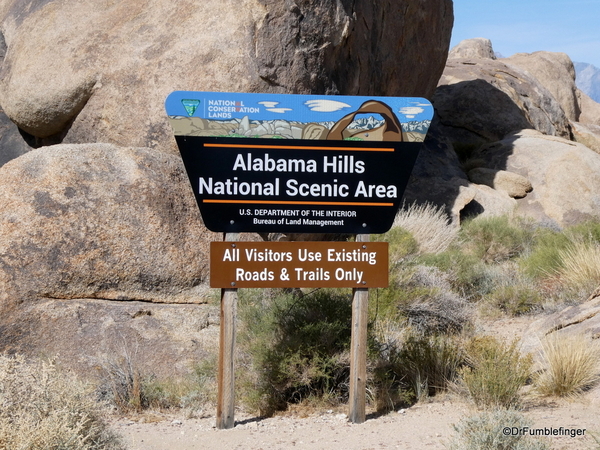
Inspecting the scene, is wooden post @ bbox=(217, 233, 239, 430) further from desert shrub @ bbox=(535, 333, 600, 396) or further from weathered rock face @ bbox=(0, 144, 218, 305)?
desert shrub @ bbox=(535, 333, 600, 396)

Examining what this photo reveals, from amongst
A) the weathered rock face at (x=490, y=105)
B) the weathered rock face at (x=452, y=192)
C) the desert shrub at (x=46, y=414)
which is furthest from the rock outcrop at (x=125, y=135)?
the weathered rock face at (x=490, y=105)

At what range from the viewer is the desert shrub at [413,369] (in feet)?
18.9

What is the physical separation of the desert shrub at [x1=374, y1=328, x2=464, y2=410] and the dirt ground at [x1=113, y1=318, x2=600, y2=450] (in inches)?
6.5

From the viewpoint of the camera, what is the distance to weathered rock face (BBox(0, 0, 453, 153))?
859 centimetres

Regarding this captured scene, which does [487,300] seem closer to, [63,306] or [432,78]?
[63,306]

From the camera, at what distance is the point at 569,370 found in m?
5.57

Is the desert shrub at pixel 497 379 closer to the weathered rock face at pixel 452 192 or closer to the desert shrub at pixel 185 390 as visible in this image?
the desert shrub at pixel 185 390

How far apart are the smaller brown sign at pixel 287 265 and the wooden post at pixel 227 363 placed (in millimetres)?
106

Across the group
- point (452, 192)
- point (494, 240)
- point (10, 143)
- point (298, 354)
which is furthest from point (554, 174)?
point (298, 354)

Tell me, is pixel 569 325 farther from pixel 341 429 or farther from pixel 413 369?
pixel 341 429

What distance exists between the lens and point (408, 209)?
12.5 m

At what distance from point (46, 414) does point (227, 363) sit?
1408 millimetres

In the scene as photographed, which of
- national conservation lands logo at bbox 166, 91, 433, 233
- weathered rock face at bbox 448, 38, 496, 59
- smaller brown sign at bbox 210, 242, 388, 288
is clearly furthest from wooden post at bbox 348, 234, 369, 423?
weathered rock face at bbox 448, 38, 496, 59

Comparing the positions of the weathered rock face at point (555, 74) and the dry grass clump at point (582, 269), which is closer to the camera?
the dry grass clump at point (582, 269)
